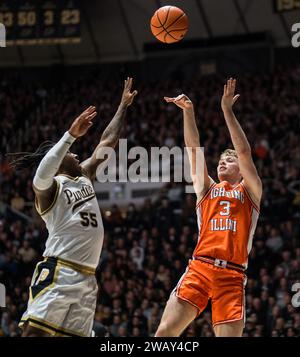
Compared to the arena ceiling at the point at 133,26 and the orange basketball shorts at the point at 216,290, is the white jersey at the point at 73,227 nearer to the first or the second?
the orange basketball shorts at the point at 216,290

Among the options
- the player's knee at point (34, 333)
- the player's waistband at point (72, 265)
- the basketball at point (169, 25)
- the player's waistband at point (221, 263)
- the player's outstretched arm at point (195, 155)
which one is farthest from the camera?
the basketball at point (169, 25)

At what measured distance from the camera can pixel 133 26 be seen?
87.4 ft

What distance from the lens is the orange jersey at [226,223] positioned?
23.7 ft

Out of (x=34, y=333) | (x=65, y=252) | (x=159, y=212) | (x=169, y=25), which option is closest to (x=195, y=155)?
(x=65, y=252)

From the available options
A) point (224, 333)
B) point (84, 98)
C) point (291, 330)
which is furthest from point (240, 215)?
point (84, 98)

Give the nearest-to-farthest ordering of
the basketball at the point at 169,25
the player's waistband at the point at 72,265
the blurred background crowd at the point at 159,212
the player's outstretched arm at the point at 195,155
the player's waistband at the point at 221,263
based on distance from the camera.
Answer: the player's waistband at the point at 72,265 < the player's waistband at the point at 221,263 < the player's outstretched arm at the point at 195,155 < the basketball at the point at 169,25 < the blurred background crowd at the point at 159,212

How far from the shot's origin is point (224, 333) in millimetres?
6930

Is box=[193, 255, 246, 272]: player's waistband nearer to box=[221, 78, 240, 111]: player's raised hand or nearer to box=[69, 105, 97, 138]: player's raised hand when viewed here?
box=[221, 78, 240, 111]: player's raised hand

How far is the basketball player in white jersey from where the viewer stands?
6.21m

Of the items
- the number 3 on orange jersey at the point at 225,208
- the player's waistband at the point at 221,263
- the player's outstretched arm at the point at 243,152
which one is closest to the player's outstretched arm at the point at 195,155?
the number 3 on orange jersey at the point at 225,208

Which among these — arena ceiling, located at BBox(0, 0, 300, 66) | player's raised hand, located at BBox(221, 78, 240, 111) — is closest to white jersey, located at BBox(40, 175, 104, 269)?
player's raised hand, located at BBox(221, 78, 240, 111)

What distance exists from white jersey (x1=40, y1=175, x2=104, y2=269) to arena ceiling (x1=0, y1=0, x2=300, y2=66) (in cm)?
1917

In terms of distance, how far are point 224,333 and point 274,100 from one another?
52.0ft
